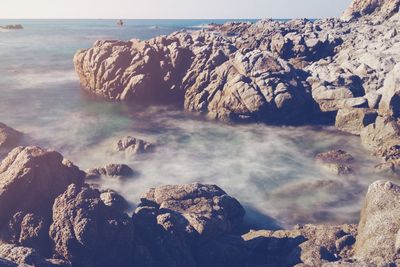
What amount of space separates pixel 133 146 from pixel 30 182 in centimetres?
1742

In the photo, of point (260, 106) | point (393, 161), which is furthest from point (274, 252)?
point (260, 106)

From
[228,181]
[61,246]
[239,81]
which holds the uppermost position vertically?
[239,81]

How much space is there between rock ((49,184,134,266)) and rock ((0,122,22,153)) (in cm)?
2049

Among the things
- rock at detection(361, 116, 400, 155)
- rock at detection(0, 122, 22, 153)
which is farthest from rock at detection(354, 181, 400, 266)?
rock at detection(0, 122, 22, 153)

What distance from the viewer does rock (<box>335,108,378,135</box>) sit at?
3925 cm

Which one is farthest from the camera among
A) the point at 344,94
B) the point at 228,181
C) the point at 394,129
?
the point at 344,94

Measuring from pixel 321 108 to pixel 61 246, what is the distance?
3447 cm

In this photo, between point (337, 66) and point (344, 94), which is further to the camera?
point (337, 66)

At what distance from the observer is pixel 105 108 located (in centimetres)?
4947

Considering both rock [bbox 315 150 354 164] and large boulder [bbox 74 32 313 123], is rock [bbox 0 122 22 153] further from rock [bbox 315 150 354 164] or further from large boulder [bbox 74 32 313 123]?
rock [bbox 315 150 354 164]

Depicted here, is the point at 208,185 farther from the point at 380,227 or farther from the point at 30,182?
the point at 30,182

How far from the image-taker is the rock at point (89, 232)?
53.4 ft

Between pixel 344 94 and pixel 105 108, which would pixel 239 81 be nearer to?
pixel 344 94

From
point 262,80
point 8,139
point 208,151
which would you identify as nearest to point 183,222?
point 208,151
